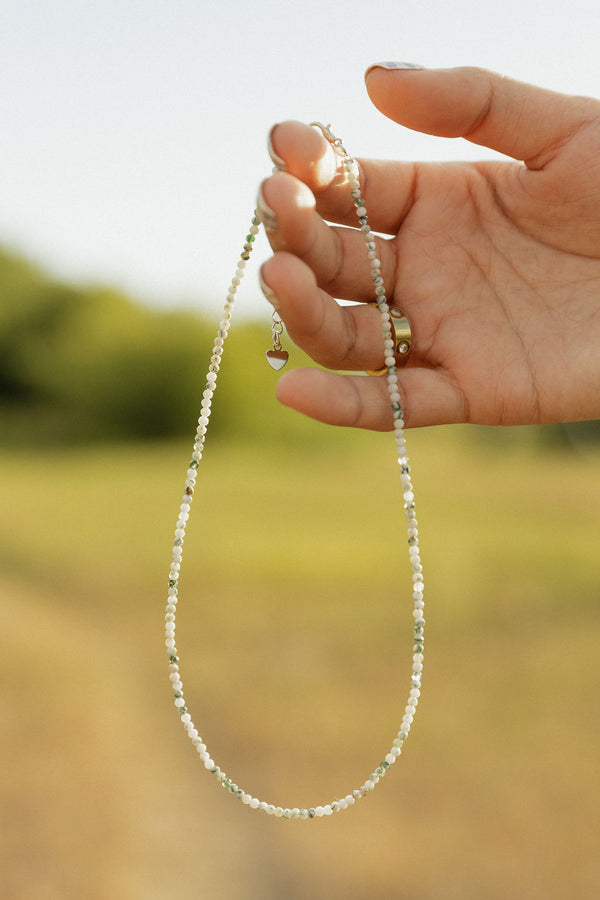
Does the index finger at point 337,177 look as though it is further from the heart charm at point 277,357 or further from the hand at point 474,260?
the heart charm at point 277,357

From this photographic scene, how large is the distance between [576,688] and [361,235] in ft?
8.60

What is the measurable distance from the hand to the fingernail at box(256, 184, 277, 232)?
0.33 feet

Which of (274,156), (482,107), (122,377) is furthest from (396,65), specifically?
(122,377)

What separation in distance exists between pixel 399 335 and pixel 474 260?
6.8 inches

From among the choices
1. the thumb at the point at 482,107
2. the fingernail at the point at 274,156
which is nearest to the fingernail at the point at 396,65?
the thumb at the point at 482,107

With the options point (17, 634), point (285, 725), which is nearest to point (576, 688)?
point (285, 725)

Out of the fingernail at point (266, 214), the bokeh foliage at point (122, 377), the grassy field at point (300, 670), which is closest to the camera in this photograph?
the fingernail at point (266, 214)

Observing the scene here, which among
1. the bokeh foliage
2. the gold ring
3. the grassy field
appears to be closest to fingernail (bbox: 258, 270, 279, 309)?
the gold ring

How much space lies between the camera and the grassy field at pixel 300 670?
98.4 inches

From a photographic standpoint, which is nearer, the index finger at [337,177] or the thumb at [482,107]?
the index finger at [337,177]

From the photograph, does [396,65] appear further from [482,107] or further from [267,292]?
[267,292]

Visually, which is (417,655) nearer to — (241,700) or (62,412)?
(241,700)

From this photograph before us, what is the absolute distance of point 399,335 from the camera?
94cm

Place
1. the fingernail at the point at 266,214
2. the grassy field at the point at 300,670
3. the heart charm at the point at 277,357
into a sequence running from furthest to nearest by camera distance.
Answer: the grassy field at the point at 300,670 < the heart charm at the point at 277,357 < the fingernail at the point at 266,214
